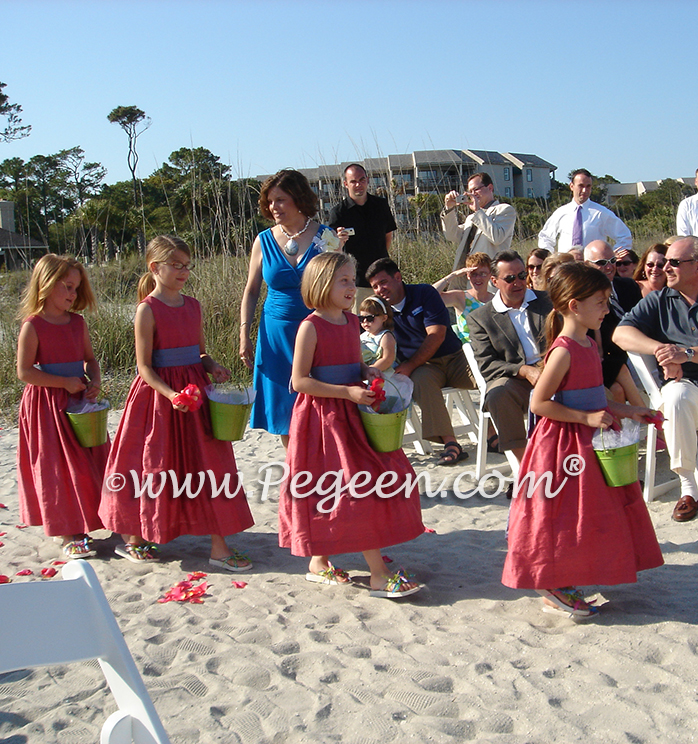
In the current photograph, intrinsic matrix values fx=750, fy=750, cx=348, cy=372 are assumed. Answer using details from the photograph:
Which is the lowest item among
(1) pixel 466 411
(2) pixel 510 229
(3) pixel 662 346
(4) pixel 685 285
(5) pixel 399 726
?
(5) pixel 399 726

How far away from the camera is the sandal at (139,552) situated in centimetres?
428

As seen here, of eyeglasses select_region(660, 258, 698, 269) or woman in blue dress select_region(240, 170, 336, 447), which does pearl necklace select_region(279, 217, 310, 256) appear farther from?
eyeglasses select_region(660, 258, 698, 269)

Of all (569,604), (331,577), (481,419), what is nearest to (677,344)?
→ (481,419)

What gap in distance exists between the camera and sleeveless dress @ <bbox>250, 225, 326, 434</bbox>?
4.71m

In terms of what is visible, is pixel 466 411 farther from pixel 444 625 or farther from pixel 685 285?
pixel 444 625

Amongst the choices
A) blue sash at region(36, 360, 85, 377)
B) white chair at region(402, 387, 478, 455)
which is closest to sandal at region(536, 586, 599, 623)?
white chair at region(402, 387, 478, 455)

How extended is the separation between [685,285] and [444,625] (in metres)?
2.79

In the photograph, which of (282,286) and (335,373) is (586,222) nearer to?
(282,286)

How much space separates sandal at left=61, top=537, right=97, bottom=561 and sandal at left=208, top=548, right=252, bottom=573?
2.43ft

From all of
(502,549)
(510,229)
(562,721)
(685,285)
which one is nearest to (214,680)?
(562,721)

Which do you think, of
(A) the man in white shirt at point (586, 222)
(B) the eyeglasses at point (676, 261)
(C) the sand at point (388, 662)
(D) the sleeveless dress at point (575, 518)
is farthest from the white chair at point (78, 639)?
(A) the man in white shirt at point (586, 222)

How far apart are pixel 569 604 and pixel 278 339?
2.35 meters

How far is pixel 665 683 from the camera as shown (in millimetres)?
2789

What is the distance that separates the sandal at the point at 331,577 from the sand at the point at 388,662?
0.14 ft
